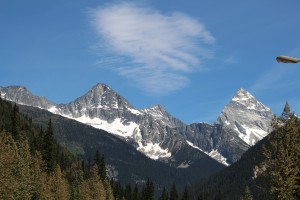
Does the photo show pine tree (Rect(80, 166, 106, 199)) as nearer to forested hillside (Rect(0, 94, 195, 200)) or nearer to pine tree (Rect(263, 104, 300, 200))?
forested hillside (Rect(0, 94, 195, 200))

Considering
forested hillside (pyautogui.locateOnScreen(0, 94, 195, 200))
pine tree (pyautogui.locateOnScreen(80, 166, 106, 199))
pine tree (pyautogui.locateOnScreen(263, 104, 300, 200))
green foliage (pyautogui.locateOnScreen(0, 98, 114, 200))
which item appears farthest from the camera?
pine tree (pyautogui.locateOnScreen(80, 166, 106, 199))

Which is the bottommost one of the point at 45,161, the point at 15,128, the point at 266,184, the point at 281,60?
the point at 266,184

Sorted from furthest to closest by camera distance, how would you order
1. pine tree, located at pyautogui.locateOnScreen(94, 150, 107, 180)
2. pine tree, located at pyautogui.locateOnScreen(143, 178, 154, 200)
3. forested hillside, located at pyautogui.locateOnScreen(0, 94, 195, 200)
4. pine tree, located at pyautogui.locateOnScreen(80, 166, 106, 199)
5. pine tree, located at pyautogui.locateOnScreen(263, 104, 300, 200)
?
1. pine tree, located at pyautogui.locateOnScreen(143, 178, 154, 200)
2. pine tree, located at pyautogui.locateOnScreen(94, 150, 107, 180)
3. pine tree, located at pyautogui.locateOnScreen(80, 166, 106, 199)
4. forested hillside, located at pyautogui.locateOnScreen(0, 94, 195, 200)
5. pine tree, located at pyautogui.locateOnScreen(263, 104, 300, 200)

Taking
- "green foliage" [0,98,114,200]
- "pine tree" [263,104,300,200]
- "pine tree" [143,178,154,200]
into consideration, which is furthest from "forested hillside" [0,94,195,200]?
"pine tree" [263,104,300,200]

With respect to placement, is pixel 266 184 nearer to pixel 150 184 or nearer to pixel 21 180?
pixel 21 180

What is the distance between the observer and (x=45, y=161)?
133250 millimetres

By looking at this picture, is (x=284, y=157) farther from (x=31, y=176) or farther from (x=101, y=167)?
(x=101, y=167)

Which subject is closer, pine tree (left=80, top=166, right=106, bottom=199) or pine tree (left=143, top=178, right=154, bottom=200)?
pine tree (left=80, top=166, right=106, bottom=199)

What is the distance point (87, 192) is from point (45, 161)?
14.5 metres

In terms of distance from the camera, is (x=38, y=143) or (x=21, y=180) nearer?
(x=21, y=180)

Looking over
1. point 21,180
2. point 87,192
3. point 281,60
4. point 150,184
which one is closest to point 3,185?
point 21,180

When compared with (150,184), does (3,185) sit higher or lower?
lower

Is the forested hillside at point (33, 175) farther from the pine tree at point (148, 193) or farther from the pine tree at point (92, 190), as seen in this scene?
the pine tree at point (148, 193)

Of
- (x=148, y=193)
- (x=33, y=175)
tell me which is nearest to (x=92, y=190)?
(x=33, y=175)
